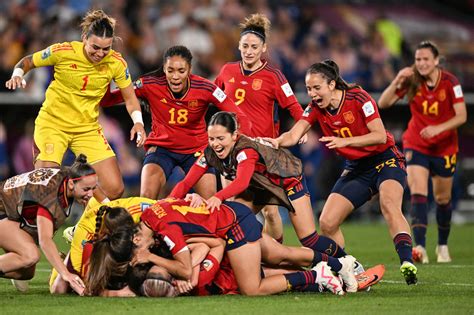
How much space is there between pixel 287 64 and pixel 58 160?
8.91m

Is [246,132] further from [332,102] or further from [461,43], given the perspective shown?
[461,43]

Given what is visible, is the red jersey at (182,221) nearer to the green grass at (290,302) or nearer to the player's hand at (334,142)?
the green grass at (290,302)

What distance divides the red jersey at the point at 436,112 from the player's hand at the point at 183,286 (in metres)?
4.79

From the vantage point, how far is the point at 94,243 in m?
7.96

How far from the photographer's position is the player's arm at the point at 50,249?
307 inches

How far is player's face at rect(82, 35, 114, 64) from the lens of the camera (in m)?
9.48

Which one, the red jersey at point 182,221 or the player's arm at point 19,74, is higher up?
the player's arm at point 19,74

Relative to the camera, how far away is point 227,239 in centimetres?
809

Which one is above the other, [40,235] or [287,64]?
[287,64]

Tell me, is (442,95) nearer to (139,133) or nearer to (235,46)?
(139,133)

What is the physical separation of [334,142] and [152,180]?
2.08 metres

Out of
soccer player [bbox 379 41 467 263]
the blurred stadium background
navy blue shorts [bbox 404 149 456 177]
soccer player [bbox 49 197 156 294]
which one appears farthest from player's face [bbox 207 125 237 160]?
the blurred stadium background

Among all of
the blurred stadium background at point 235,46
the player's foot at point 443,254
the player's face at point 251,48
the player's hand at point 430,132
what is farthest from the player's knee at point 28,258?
the blurred stadium background at point 235,46

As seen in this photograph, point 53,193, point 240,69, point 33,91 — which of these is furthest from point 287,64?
point 53,193
